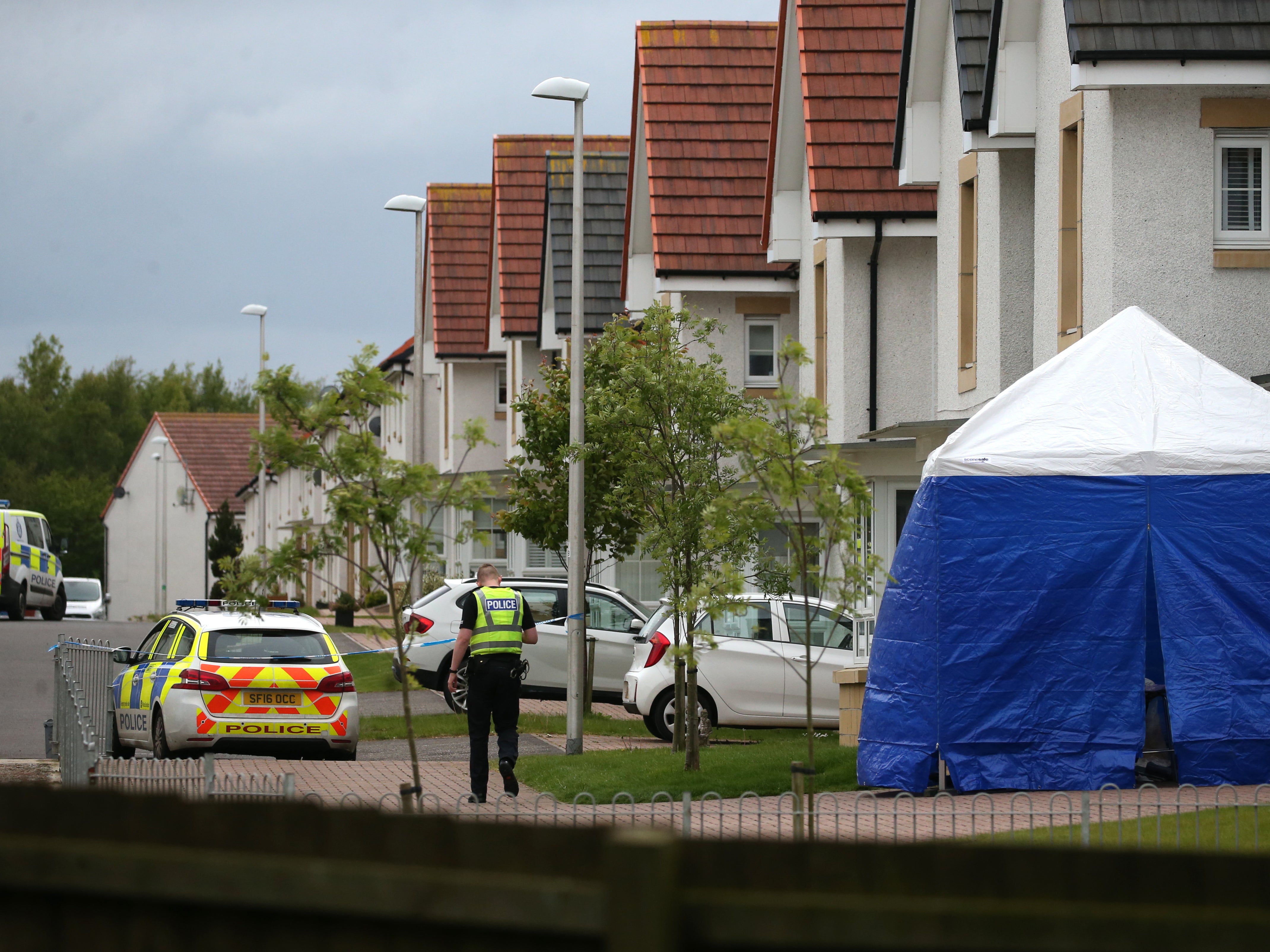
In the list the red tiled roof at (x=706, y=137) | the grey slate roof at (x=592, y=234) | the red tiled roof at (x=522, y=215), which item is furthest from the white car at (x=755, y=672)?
the red tiled roof at (x=522, y=215)

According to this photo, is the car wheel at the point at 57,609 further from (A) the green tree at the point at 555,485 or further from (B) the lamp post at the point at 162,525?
(A) the green tree at the point at 555,485

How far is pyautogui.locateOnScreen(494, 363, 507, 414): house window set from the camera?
43.8m

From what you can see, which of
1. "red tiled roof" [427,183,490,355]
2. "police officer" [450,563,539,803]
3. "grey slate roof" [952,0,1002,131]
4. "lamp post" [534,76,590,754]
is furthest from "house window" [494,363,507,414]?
"police officer" [450,563,539,803]

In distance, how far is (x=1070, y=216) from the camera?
16.0 metres

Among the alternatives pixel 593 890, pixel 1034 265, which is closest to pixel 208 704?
pixel 1034 265

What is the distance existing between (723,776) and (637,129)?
18.7 meters

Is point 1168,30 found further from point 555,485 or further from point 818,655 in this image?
point 555,485

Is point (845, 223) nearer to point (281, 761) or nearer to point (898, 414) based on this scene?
point (898, 414)

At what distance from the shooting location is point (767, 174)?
2553 centimetres

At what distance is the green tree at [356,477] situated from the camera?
956 centimetres

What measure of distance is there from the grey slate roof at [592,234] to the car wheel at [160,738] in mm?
18491

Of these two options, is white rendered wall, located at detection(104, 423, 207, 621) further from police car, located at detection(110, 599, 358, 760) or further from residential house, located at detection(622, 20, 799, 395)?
police car, located at detection(110, 599, 358, 760)

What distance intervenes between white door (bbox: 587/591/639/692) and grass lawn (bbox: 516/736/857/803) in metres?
5.37

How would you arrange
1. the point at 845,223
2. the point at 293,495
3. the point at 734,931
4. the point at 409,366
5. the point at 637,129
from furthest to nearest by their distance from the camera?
the point at 293,495 < the point at 409,366 < the point at 637,129 < the point at 845,223 < the point at 734,931
